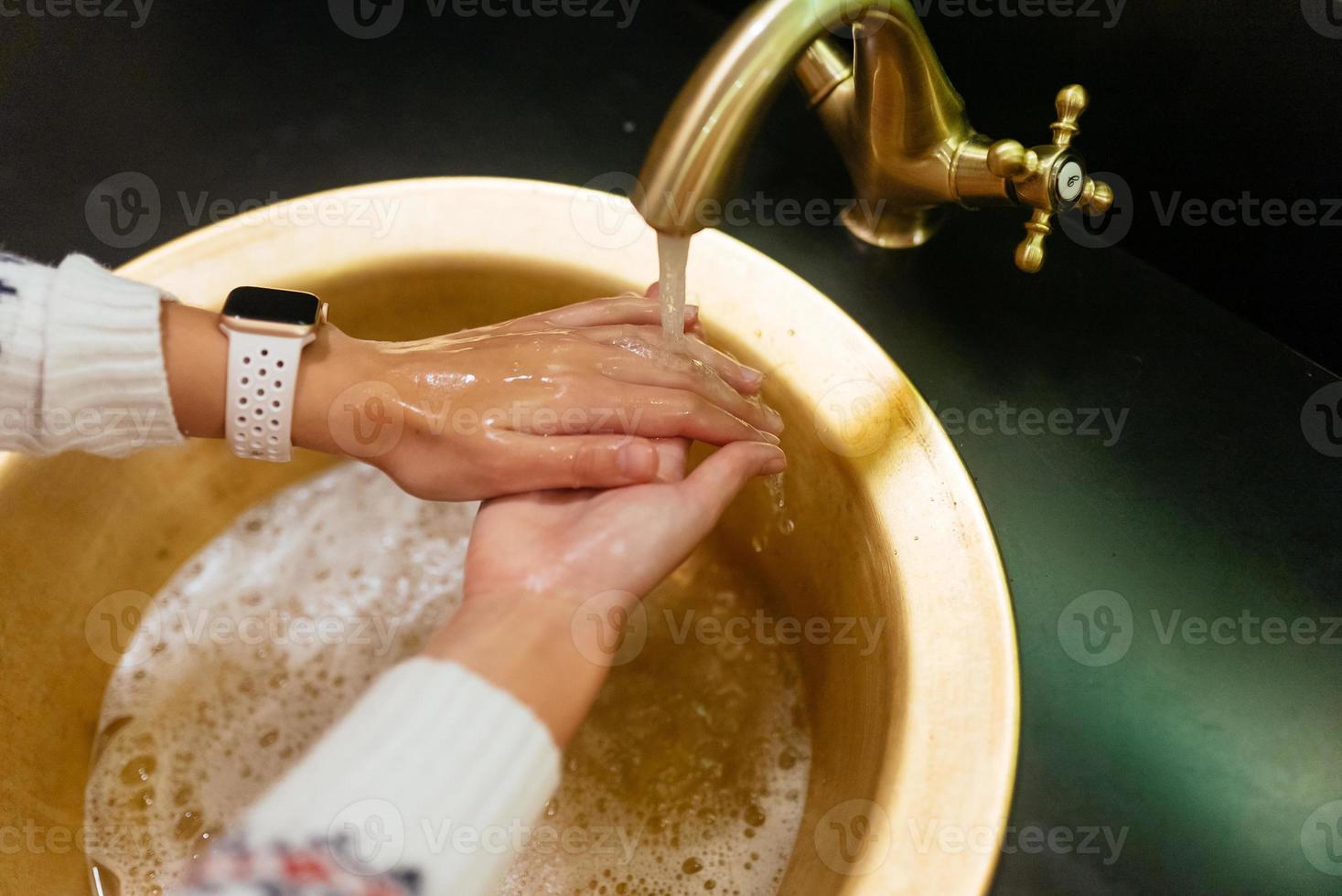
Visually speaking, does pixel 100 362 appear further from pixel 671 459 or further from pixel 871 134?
pixel 871 134

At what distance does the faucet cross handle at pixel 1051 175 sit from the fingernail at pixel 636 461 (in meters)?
0.28

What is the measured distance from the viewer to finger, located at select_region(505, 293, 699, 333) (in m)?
0.71

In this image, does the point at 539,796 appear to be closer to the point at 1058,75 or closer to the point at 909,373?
the point at 909,373

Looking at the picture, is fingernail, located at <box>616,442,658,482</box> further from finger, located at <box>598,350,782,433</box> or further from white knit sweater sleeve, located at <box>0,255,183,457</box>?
white knit sweater sleeve, located at <box>0,255,183,457</box>

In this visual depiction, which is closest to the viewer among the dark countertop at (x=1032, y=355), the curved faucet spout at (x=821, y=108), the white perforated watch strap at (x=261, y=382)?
the curved faucet spout at (x=821, y=108)

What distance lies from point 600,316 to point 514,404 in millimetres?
108

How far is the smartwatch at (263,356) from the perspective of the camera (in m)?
0.65

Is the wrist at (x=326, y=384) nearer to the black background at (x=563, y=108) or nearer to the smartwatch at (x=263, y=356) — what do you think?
the smartwatch at (x=263, y=356)

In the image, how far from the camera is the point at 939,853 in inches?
20.2

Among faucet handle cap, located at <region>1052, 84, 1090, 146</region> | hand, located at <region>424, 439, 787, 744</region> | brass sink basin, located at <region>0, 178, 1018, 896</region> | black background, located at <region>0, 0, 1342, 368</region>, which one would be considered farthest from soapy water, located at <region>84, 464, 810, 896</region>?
faucet handle cap, located at <region>1052, 84, 1090, 146</region>

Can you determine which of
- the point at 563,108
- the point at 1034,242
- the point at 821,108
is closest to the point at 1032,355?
the point at 1034,242

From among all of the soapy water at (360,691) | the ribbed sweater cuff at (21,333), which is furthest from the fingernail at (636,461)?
the ribbed sweater cuff at (21,333)

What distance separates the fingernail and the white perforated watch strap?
0.25m

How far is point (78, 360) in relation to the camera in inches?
24.0
